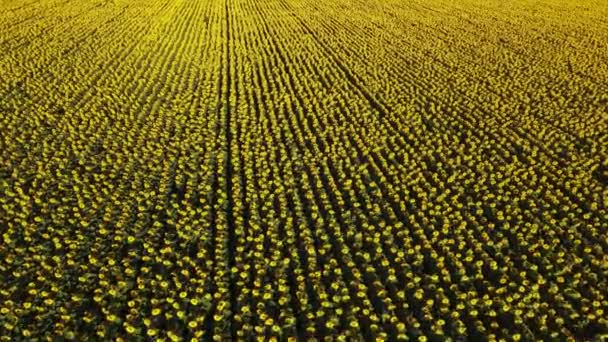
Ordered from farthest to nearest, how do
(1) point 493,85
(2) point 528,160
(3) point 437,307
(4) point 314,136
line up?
(1) point 493,85
(4) point 314,136
(2) point 528,160
(3) point 437,307

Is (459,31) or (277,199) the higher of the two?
(459,31)

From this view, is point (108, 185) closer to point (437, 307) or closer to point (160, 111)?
point (160, 111)

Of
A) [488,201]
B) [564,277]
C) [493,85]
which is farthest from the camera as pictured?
[493,85]

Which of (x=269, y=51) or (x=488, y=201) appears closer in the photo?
(x=488, y=201)

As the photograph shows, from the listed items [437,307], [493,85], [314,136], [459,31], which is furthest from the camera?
[459,31]

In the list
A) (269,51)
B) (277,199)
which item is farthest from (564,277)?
(269,51)

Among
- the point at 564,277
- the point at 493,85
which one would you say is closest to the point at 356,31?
the point at 493,85

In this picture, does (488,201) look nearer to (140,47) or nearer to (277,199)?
(277,199)
